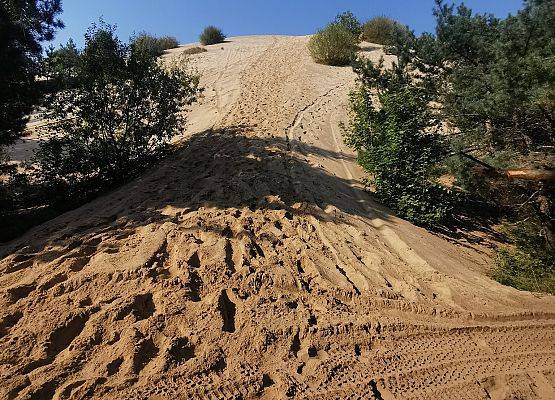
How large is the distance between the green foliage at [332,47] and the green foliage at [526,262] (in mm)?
12715

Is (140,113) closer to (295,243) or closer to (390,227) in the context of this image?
(295,243)

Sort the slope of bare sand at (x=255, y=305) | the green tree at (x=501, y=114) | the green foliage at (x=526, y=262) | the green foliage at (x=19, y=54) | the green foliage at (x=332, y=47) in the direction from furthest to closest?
the green foliage at (x=332, y=47) < the green foliage at (x=19, y=54) < the green tree at (x=501, y=114) < the green foliage at (x=526, y=262) < the slope of bare sand at (x=255, y=305)

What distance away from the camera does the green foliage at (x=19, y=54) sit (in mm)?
5844

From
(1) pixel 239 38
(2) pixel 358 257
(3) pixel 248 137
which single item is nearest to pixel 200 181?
(3) pixel 248 137

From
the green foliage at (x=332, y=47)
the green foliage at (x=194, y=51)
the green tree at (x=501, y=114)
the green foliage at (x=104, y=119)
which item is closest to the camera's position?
the green tree at (x=501, y=114)

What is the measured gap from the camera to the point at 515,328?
3.80 meters

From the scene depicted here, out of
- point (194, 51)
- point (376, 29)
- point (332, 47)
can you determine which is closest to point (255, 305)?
point (332, 47)

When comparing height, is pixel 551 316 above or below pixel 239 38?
below

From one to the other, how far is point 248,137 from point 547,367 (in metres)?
5.97

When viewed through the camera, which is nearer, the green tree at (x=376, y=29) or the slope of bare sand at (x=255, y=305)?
the slope of bare sand at (x=255, y=305)

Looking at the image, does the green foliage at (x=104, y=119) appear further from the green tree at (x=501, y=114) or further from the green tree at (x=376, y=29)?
the green tree at (x=376, y=29)

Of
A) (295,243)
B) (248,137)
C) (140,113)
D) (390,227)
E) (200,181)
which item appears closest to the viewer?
(295,243)

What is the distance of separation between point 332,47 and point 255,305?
15.9m

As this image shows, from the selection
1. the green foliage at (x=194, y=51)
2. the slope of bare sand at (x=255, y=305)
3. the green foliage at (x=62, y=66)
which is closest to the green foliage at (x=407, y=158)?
the slope of bare sand at (x=255, y=305)
